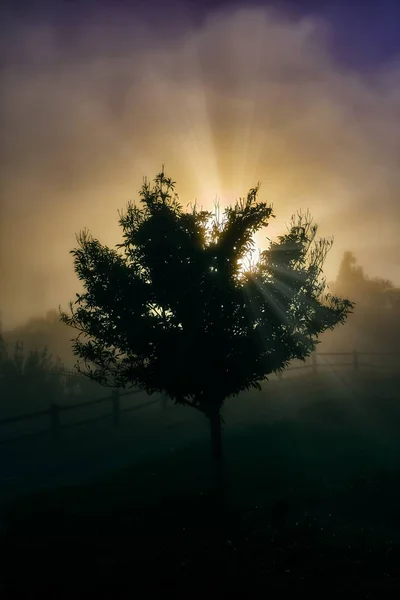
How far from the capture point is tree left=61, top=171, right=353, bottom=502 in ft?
45.6

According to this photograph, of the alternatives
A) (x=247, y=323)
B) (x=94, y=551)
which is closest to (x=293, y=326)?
(x=247, y=323)

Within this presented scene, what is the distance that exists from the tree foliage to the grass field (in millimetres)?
3163

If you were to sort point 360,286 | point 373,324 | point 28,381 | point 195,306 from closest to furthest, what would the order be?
point 195,306, point 28,381, point 373,324, point 360,286

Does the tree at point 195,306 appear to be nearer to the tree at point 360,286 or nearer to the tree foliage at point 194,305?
the tree foliage at point 194,305

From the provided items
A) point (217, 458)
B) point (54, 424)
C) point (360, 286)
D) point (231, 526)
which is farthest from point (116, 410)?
point (360, 286)

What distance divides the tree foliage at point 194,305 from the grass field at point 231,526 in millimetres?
3163

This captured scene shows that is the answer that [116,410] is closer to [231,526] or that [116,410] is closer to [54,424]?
[54,424]

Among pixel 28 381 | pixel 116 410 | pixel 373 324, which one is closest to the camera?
pixel 116 410

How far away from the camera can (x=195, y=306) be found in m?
13.8

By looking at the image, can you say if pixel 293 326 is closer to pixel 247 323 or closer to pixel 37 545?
pixel 247 323

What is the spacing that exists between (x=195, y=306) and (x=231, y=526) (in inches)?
227

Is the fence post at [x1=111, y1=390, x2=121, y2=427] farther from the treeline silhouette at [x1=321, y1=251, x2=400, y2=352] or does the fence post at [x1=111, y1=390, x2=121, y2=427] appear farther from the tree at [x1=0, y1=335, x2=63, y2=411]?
the treeline silhouette at [x1=321, y1=251, x2=400, y2=352]

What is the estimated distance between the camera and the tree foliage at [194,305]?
13898 mm

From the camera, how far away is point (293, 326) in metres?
14.8
